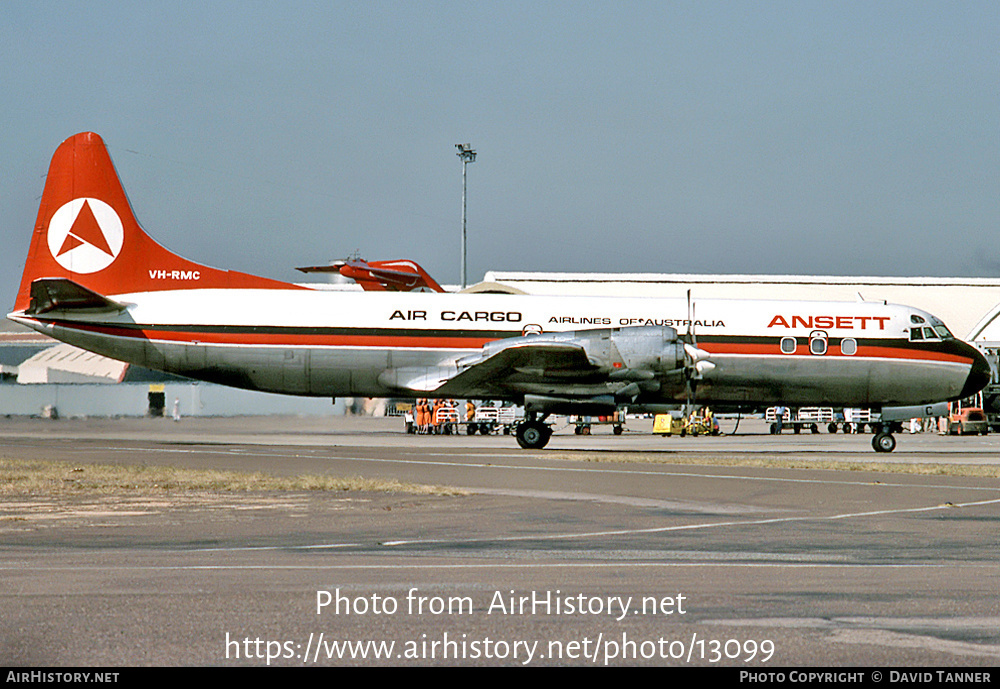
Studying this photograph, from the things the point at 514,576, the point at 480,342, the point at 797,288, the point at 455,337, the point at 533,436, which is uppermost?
the point at 797,288

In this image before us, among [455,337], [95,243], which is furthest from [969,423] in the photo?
[95,243]

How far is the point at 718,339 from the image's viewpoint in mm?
32719

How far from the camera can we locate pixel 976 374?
33.9 meters

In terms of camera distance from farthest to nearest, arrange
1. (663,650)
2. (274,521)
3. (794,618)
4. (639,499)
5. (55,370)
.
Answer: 1. (55,370)
2. (639,499)
3. (274,521)
4. (794,618)
5. (663,650)

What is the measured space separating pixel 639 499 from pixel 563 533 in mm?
4808

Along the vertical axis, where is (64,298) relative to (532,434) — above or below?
above

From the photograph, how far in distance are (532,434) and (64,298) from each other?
584 inches

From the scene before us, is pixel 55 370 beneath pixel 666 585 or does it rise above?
above

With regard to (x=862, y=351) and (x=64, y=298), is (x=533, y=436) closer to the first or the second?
(x=862, y=351)

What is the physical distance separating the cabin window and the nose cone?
5.14 m

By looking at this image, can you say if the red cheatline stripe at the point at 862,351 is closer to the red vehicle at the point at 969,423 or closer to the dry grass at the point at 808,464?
the dry grass at the point at 808,464

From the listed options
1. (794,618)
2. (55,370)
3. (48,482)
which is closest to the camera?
(794,618)

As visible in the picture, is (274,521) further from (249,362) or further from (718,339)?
(718,339)
